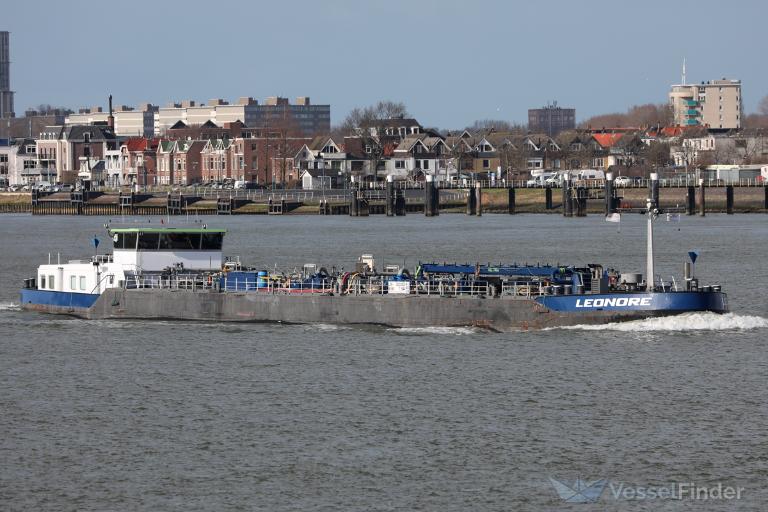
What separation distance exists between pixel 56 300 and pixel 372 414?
2713 centimetres

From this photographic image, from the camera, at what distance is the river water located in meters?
34.9

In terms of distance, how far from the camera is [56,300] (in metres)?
65.1

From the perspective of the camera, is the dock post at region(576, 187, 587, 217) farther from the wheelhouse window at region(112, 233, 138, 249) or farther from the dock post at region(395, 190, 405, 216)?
the wheelhouse window at region(112, 233, 138, 249)

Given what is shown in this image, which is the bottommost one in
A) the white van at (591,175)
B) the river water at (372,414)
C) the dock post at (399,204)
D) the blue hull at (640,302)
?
the river water at (372,414)

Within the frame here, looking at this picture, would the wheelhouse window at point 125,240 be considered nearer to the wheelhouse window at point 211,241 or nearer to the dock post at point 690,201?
the wheelhouse window at point 211,241

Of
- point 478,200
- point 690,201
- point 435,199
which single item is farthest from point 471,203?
point 690,201

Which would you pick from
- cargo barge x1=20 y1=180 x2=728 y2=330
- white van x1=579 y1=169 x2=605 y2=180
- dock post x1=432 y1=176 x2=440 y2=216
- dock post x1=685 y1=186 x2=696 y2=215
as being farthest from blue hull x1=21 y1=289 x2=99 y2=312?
white van x1=579 y1=169 x2=605 y2=180

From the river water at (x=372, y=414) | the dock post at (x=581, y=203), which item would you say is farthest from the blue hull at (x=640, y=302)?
the dock post at (x=581, y=203)

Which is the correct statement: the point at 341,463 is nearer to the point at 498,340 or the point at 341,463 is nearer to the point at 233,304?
the point at 498,340

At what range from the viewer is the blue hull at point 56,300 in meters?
64.1

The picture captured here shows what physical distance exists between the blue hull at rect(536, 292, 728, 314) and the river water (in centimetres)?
55

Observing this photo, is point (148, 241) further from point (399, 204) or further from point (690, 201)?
point (399, 204)

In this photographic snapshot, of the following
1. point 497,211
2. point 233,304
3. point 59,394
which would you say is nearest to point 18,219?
point 497,211

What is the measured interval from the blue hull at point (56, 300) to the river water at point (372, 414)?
2.85 ft
